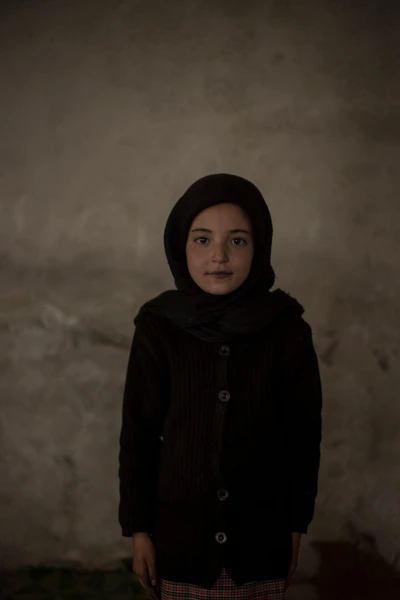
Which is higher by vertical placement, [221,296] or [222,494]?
[221,296]

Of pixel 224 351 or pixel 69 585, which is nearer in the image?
pixel 224 351

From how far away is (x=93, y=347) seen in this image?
1699mm

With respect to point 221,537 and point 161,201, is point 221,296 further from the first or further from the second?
point 161,201

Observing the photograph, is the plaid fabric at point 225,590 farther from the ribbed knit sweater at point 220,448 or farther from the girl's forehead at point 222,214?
the girl's forehead at point 222,214

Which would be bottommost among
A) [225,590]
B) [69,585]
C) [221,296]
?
[69,585]

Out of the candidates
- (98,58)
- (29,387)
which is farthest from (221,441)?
(98,58)

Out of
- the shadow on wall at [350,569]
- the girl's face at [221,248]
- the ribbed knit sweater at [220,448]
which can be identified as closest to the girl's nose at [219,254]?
the girl's face at [221,248]

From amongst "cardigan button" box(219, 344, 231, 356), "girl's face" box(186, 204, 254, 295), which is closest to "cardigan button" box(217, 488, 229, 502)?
"cardigan button" box(219, 344, 231, 356)

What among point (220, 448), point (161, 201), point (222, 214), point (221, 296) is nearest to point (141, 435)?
point (220, 448)

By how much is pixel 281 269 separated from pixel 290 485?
704 mm

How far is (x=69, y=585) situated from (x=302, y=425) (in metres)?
0.96

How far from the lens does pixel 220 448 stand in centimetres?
108

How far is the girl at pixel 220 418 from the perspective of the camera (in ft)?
3.55

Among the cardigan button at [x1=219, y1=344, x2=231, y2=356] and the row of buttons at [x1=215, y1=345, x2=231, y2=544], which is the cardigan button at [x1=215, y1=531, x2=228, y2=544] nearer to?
the row of buttons at [x1=215, y1=345, x2=231, y2=544]
